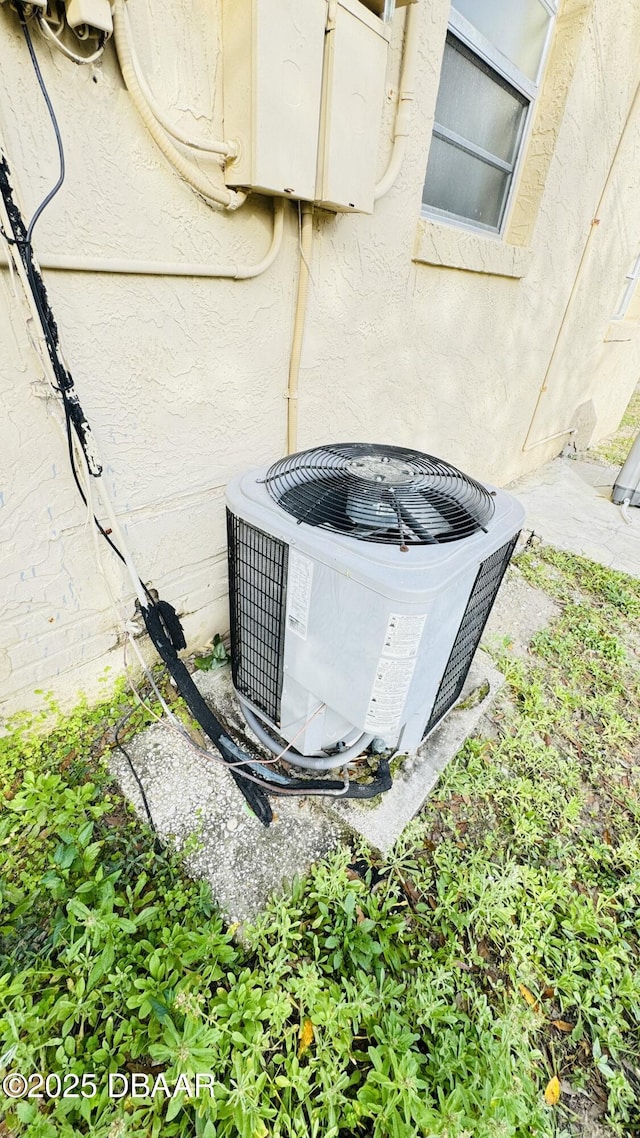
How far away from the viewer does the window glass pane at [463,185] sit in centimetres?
270

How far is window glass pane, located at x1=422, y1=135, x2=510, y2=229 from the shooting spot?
2.70 m

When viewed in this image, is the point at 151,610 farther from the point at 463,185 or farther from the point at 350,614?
the point at 463,185

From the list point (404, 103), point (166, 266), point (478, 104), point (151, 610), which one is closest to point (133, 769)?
point (151, 610)

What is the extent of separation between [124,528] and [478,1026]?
193 cm

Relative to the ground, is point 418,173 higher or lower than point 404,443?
higher

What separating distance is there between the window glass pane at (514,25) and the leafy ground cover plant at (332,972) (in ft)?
12.9

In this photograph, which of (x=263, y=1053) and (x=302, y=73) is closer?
(x=263, y=1053)

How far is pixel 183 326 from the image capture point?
5.53 ft

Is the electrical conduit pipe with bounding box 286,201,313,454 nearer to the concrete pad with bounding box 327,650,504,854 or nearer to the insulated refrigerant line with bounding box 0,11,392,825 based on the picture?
the insulated refrigerant line with bounding box 0,11,392,825

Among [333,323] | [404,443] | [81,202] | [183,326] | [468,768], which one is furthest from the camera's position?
[404,443]

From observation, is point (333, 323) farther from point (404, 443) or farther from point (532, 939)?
point (532, 939)

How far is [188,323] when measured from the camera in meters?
1.70

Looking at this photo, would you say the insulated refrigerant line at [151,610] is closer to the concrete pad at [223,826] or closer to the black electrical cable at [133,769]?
the concrete pad at [223,826]

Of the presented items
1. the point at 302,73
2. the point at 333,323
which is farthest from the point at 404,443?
the point at 302,73
